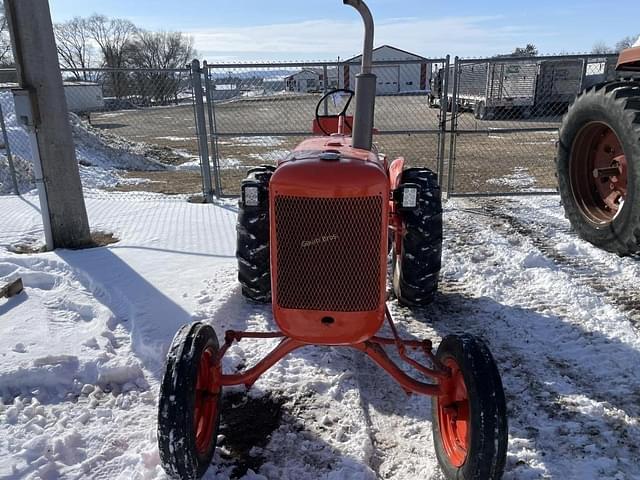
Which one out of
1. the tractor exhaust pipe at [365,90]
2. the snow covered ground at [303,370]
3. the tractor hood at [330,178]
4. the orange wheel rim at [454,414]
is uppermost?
the tractor exhaust pipe at [365,90]

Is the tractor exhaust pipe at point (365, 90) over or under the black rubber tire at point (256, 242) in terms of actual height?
over

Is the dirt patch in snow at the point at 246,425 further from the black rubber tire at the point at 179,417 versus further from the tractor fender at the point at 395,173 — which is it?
the tractor fender at the point at 395,173

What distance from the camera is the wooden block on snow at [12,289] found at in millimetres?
3854

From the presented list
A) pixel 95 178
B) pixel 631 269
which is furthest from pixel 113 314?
pixel 95 178

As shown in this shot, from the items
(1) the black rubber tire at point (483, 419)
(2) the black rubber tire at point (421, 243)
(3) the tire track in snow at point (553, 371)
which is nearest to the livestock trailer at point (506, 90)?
(3) the tire track in snow at point (553, 371)

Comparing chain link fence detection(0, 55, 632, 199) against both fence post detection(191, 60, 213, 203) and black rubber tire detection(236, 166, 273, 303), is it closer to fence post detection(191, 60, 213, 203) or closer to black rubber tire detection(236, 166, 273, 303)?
fence post detection(191, 60, 213, 203)

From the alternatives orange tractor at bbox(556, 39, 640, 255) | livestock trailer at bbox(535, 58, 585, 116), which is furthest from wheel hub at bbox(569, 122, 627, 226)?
livestock trailer at bbox(535, 58, 585, 116)

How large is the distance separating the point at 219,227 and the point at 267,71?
255 centimetres

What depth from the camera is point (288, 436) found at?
2.71 meters

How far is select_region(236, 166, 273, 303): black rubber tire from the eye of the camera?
143 inches

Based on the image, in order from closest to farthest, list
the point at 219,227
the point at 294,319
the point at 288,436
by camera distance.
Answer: the point at 294,319, the point at 288,436, the point at 219,227

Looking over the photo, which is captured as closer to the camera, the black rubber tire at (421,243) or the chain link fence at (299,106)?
the black rubber tire at (421,243)

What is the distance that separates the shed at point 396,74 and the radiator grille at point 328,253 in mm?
1421

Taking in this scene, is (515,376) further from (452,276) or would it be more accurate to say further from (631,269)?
(631,269)
